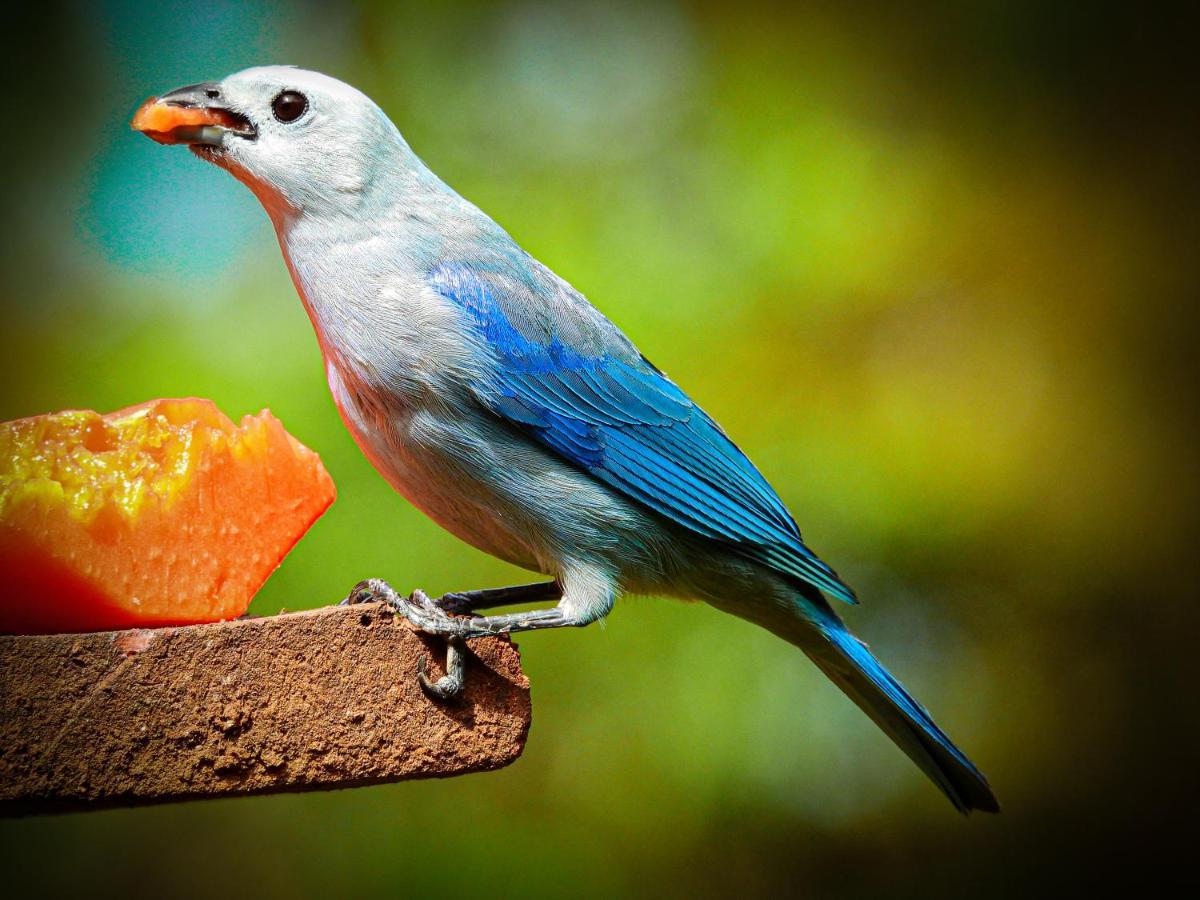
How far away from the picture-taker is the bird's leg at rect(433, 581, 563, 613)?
4.89 ft

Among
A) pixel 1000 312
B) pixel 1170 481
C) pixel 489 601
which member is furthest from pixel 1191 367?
pixel 489 601

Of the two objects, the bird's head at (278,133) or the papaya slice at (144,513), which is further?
the bird's head at (278,133)

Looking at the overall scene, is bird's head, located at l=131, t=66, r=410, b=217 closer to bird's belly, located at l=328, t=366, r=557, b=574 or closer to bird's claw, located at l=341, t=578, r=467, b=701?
bird's belly, located at l=328, t=366, r=557, b=574

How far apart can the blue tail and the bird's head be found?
0.98 m

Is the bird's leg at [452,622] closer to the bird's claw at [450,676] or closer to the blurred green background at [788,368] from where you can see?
the bird's claw at [450,676]

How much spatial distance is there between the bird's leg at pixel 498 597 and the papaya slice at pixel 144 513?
0.74ft

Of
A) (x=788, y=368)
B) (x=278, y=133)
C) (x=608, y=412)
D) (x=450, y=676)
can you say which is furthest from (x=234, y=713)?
(x=788, y=368)

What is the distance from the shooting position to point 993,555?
10.2 ft

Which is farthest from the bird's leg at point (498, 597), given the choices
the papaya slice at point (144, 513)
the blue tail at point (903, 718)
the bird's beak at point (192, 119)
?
the bird's beak at point (192, 119)

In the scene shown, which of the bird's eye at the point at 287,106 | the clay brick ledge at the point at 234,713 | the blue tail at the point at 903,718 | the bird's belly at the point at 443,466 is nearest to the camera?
the clay brick ledge at the point at 234,713

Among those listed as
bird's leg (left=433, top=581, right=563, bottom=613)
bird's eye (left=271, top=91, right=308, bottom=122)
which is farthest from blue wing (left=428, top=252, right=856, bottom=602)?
bird's eye (left=271, top=91, right=308, bottom=122)

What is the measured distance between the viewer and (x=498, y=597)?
5.21ft

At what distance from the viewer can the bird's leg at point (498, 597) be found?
4.89ft

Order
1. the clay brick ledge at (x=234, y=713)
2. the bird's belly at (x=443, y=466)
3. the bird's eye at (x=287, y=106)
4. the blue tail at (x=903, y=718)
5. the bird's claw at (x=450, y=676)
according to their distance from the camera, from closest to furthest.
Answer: the clay brick ledge at (x=234, y=713)
the bird's claw at (x=450, y=676)
the bird's belly at (x=443, y=466)
the bird's eye at (x=287, y=106)
the blue tail at (x=903, y=718)
